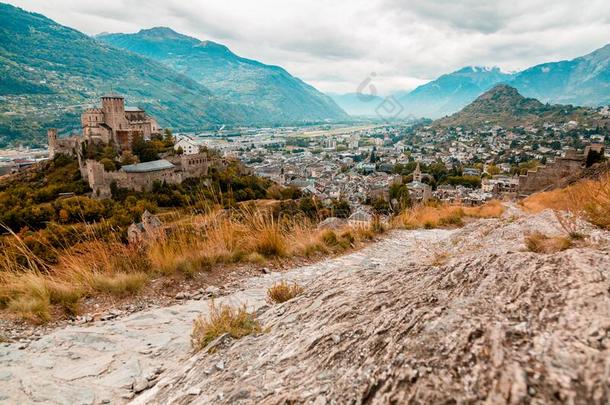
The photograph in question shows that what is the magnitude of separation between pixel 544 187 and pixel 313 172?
233 feet

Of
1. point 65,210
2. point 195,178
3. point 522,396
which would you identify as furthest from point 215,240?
point 195,178

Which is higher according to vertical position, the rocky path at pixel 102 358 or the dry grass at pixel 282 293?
the dry grass at pixel 282 293

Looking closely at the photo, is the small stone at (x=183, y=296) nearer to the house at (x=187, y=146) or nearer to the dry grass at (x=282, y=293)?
the dry grass at (x=282, y=293)

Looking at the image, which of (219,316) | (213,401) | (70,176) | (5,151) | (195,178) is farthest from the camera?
(5,151)

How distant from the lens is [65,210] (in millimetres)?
30797

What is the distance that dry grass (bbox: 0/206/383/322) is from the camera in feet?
13.5

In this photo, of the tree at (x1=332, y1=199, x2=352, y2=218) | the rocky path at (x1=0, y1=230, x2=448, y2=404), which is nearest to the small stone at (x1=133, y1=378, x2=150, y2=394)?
the rocky path at (x1=0, y1=230, x2=448, y2=404)

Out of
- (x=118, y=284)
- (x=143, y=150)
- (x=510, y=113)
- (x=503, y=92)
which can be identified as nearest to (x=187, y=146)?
(x=143, y=150)

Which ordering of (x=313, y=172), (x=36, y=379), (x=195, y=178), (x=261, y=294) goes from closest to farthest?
1. (x=36, y=379)
2. (x=261, y=294)
3. (x=195, y=178)
4. (x=313, y=172)

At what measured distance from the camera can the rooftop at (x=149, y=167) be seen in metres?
39.0

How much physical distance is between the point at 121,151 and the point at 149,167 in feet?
23.0

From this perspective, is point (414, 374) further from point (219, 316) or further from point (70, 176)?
point (70, 176)

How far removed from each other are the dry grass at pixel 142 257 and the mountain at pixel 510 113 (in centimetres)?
14759

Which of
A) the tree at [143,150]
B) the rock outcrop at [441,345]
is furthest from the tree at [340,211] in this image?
the tree at [143,150]
